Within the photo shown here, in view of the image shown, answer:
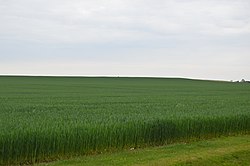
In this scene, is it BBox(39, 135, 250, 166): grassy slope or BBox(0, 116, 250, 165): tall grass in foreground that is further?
BBox(39, 135, 250, 166): grassy slope

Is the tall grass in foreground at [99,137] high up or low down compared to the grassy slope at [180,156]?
up

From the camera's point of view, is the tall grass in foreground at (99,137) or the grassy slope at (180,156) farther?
the grassy slope at (180,156)

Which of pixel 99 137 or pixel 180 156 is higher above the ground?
pixel 99 137

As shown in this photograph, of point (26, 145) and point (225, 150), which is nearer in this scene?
point (26, 145)

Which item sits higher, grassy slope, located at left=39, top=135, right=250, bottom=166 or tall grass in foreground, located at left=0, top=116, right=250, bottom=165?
tall grass in foreground, located at left=0, top=116, right=250, bottom=165

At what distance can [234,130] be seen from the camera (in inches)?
847

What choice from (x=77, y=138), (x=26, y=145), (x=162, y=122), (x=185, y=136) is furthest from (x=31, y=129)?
(x=185, y=136)

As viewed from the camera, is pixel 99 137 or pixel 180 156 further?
pixel 99 137

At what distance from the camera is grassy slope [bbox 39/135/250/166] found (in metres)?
13.6

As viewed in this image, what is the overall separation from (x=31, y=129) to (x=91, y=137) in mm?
2290

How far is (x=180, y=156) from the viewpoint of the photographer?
1466 centimetres

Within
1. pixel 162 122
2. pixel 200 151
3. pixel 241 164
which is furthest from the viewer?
pixel 162 122

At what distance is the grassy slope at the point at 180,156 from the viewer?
44.5ft

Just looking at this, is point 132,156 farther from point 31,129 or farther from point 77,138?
point 31,129
